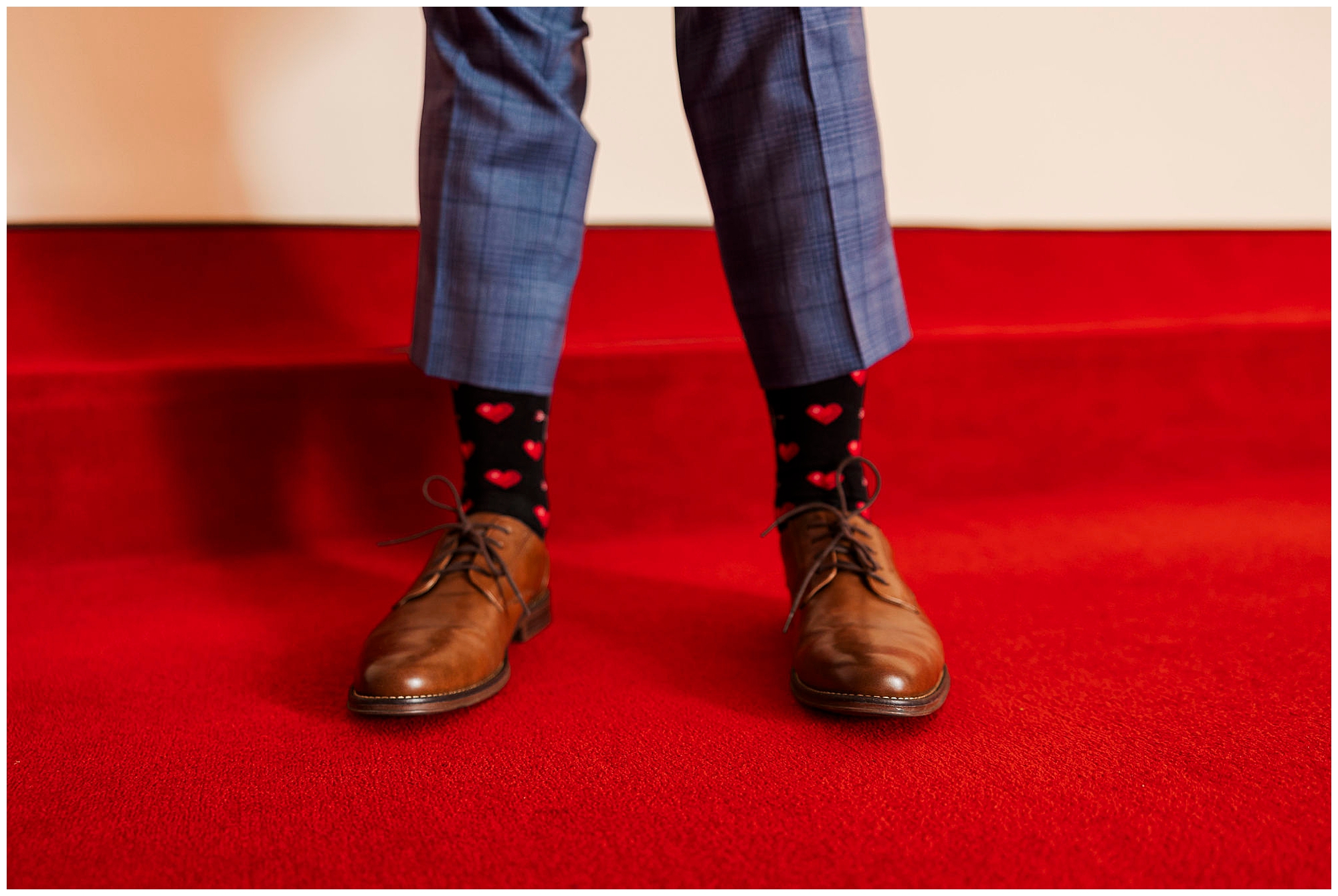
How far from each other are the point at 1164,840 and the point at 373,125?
3.37 feet

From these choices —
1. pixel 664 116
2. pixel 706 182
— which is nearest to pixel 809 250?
pixel 706 182

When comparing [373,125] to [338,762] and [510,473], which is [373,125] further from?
[338,762]

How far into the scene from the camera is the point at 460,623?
596mm

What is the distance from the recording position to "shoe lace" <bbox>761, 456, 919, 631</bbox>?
624mm

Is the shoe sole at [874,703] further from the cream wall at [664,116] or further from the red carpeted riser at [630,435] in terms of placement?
the cream wall at [664,116]

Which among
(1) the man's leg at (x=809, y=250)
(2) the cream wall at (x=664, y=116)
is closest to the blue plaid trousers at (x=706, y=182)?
(1) the man's leg at (x=809, y=250)

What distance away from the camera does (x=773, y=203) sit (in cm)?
64

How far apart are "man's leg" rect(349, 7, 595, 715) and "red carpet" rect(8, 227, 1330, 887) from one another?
0.07 m

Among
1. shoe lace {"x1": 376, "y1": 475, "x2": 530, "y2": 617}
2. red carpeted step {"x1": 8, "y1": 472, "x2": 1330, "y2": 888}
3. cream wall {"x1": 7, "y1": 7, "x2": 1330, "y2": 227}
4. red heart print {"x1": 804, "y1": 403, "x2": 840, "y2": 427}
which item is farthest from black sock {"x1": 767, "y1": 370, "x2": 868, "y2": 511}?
cream wall {"x1": 7, "y1": 7, "x2": 1330, "y2": 227}

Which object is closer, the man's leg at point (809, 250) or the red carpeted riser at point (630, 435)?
the man's leg at point (809, 250)

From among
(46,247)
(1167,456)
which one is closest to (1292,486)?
(1167,456)

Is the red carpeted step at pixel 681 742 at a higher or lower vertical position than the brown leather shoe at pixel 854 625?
lower

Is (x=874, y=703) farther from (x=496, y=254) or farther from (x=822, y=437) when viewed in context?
(x=496, y=254)

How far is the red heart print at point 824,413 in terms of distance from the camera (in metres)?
0.67
